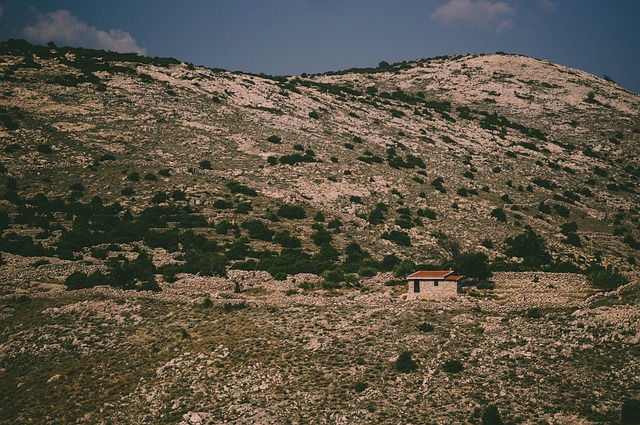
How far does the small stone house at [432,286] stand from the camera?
1517 inches

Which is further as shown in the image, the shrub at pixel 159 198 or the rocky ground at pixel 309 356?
the shrub at pixel 159 198

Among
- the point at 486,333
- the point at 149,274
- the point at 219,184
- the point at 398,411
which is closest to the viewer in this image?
the point at 398,411

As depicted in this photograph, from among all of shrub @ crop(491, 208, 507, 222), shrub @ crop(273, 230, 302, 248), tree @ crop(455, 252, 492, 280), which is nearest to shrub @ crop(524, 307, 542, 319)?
tree @ crop(455, 252, 492, 280)

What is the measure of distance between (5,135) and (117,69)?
25842 millimetres

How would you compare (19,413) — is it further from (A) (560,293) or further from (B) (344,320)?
(A) (560,293)

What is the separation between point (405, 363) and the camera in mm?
28969

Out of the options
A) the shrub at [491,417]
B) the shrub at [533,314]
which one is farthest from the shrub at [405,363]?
the shrub at [533,314]

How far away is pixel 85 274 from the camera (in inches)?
1591

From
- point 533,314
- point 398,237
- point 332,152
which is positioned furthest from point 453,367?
point 332,152

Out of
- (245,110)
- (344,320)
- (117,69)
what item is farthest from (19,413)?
(117,69)

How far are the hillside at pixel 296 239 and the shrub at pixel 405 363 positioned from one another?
498 millimetres

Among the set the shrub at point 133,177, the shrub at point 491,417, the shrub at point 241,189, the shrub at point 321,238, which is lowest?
the shrub at point 491,417

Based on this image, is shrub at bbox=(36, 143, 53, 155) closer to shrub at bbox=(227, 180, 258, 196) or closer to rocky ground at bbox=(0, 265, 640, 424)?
shrub at bbox=(227, 180, 258, 196)

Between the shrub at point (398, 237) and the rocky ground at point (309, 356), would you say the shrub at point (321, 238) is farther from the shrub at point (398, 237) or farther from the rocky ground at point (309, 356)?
the rocky ground at point (309, 356)
